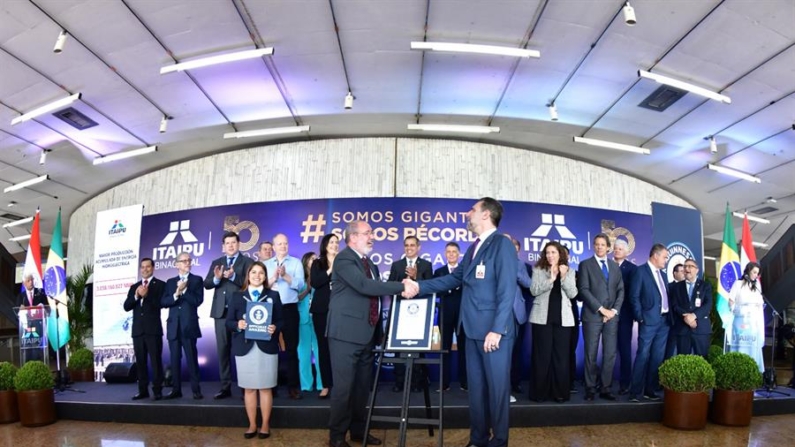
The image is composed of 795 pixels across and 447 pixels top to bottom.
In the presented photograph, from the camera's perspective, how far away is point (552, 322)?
555cm

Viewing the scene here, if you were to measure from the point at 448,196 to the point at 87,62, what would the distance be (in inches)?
204

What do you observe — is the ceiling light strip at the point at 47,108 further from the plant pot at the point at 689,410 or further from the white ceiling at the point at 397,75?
the plant pot at the point at 689,410

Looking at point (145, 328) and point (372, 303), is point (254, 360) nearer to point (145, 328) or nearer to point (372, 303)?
point (372, 303)

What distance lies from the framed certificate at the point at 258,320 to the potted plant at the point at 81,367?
467 cm

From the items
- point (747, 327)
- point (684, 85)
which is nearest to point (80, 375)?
point (747, 327)

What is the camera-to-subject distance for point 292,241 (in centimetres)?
795

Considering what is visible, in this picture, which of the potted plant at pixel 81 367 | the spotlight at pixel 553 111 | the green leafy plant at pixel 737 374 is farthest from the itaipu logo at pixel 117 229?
the green leafy plant at pixel 737 374

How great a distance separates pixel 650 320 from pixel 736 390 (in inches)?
36.4

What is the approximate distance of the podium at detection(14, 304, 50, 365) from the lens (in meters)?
6.44

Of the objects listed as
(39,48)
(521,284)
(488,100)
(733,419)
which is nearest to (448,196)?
(488,100)

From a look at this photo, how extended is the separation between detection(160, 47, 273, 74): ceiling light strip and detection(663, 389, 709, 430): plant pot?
5.34 m

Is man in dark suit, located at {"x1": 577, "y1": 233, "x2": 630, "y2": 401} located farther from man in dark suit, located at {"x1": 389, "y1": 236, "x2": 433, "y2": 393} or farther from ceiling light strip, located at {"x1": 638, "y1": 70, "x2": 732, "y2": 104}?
ceiling light strip, located at {"x1": 638, "y1": 70, "x2": 732, "y2": 104}

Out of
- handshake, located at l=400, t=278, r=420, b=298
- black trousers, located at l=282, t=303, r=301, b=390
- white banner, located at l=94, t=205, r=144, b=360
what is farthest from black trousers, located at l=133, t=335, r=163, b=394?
handshake, located at l=400, t=278, r=420, b=298

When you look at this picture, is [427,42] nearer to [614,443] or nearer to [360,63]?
[360,63]
